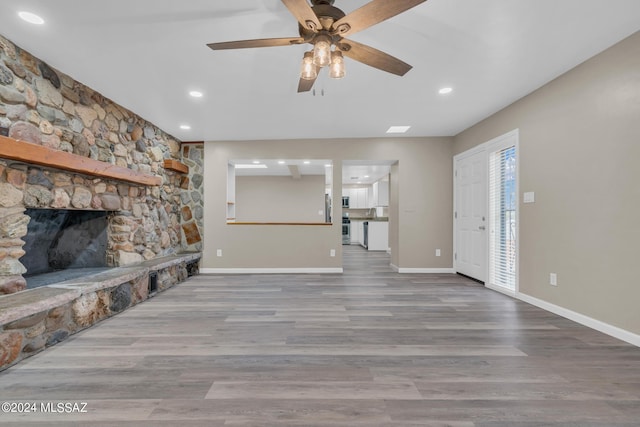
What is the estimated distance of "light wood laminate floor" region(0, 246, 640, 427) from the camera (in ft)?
4.66

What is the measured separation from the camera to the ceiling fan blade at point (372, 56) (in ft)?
5.69

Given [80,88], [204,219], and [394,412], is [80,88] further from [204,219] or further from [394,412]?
[394,412]

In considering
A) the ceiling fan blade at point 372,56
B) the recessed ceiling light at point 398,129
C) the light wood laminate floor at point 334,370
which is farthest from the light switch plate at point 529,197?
the ceiling fan blade at point 372,56

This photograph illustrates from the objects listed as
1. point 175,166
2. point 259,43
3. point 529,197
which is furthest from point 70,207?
point 529,197

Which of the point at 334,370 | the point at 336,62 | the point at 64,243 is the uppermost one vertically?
the point at 336,62

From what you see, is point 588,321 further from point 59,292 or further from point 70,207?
point 70,207

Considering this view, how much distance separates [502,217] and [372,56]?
3.14 meters

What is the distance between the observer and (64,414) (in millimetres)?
1427

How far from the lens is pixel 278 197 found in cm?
878

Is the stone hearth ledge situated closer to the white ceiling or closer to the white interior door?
the white ceiling

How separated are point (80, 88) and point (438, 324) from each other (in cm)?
441

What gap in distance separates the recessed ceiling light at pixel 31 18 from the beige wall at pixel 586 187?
15.0ft

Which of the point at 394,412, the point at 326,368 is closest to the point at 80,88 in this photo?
the point at 326,368

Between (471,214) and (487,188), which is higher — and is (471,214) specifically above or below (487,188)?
below
